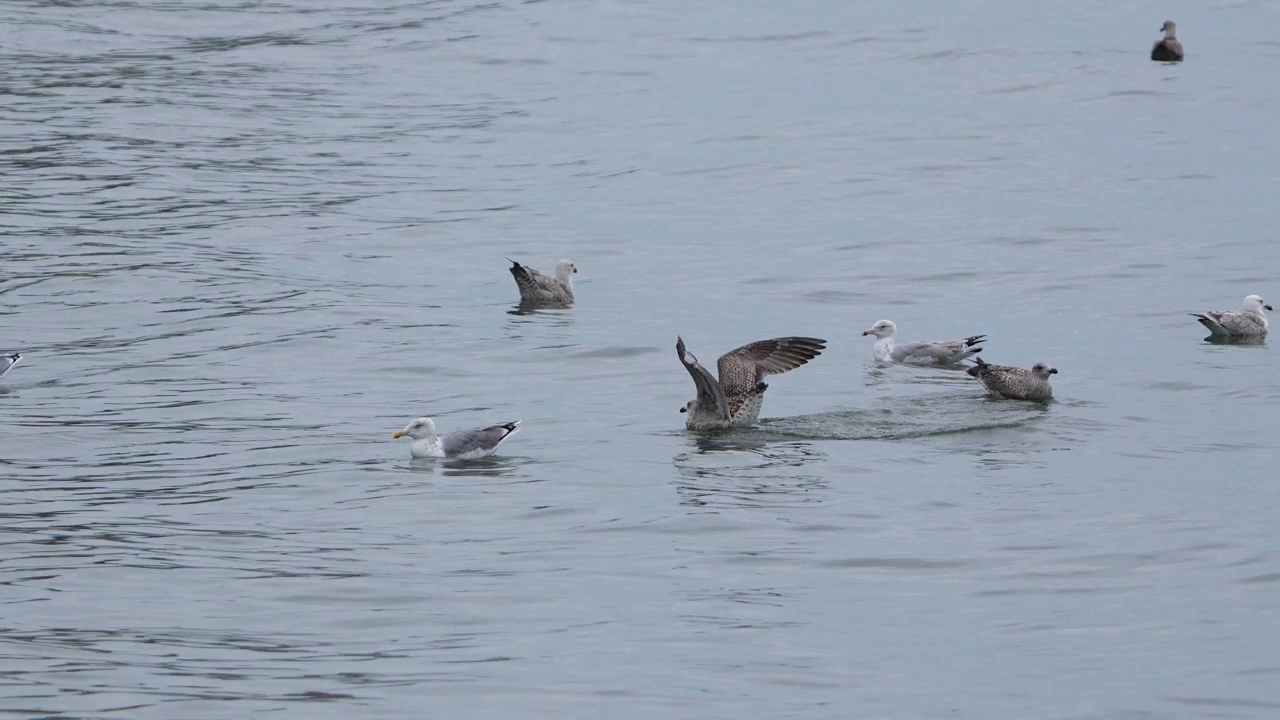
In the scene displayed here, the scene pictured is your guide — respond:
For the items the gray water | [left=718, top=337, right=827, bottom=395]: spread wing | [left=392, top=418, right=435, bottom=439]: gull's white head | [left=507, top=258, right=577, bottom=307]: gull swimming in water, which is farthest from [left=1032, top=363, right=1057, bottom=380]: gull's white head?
[left=507, top=258, right=577, bottom=307]: gull swimming in water

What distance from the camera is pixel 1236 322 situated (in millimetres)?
20125

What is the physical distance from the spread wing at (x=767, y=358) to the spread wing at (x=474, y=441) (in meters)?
2.52

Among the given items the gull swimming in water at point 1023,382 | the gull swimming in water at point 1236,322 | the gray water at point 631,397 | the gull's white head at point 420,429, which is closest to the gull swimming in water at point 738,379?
the gray water at point 631,397

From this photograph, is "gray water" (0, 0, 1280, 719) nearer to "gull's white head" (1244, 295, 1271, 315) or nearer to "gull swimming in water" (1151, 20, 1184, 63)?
"gull's white head" (1244, 295, 1271, 315)

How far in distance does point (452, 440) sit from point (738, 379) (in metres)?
3.00

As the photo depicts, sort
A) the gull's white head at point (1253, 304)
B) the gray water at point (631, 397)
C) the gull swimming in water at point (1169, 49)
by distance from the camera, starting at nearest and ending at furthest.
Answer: the gray water at point (631, 397)
the gull's white head at point (1253, 304)
the gull swimming in water at point (1169, 49)

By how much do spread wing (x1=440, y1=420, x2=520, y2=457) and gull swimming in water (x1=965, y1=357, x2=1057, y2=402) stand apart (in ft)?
16.2

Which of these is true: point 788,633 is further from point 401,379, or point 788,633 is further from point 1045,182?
point 1045,182

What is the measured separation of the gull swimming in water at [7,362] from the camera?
1806cm

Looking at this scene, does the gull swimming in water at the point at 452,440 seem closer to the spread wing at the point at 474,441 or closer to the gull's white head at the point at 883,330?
the spread wing at the point at 474,441

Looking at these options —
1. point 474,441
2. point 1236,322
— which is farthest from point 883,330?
point 474,441

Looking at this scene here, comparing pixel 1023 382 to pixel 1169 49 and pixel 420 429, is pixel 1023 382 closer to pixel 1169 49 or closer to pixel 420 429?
pixel 420 429

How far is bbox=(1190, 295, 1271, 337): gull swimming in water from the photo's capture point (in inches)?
793

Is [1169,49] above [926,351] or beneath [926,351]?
above
